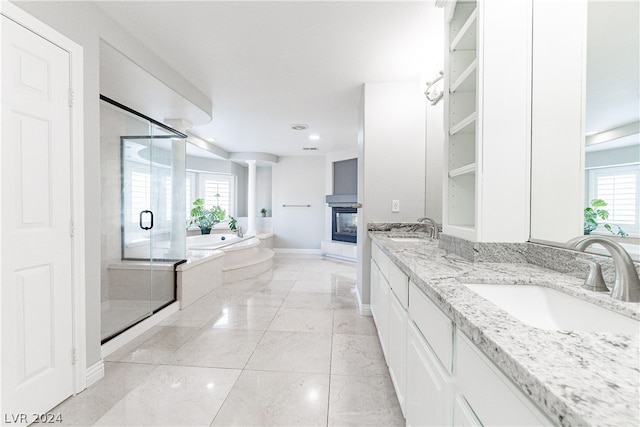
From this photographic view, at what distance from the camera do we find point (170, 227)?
3232 millimetres

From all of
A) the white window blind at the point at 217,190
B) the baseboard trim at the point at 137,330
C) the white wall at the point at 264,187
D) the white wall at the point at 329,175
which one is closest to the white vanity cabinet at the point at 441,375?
the baseboard trim at the point at 137,330

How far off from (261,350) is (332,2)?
248 cm

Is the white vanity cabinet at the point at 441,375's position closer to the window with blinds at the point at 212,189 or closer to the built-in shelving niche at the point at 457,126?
the built-in shelving niche at the point at 457,126

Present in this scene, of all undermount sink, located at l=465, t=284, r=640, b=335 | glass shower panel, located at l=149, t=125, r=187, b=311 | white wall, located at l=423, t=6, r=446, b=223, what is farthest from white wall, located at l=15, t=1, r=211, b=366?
white wall, located at l=423, t=6, r=446, b=223

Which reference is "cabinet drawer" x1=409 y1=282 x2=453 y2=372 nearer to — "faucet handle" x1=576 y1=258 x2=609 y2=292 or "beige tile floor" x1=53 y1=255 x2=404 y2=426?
"faucet handle" x1=576 y1=258 x2=609 y2=292

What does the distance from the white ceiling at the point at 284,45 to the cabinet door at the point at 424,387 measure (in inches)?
77.2

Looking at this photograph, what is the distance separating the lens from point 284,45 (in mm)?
2189

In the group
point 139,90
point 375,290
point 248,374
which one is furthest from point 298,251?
point 248,374

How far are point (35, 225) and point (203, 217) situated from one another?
4.44 metres

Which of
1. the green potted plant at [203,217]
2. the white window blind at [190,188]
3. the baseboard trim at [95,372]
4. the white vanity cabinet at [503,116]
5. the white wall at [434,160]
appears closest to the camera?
the white vanity cabinet at [503,116]

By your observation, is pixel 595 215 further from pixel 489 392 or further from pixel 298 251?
pixel 298 251

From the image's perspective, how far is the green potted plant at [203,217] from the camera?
5686 millimetres

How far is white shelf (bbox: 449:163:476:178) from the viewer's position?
54.7 inches

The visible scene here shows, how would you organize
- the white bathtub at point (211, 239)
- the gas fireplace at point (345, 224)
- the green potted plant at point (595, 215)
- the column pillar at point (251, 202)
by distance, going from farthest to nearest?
the column pillar at point (251, 202)
the gas fireplace at point (345, 224)
the white bathtub at point (211, 239)
the green potted plant at point (595, 215)
